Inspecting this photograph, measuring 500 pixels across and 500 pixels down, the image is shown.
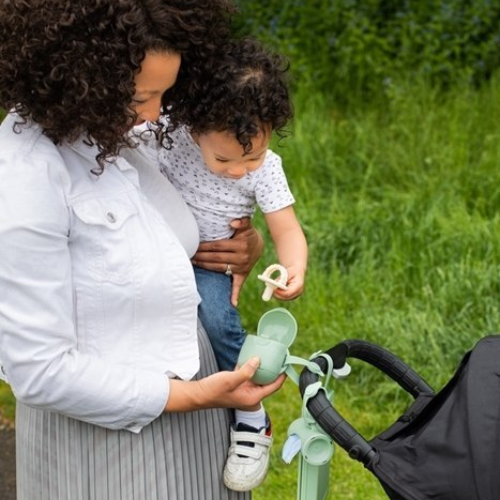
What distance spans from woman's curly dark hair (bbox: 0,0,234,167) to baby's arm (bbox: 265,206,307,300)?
705 millimetres

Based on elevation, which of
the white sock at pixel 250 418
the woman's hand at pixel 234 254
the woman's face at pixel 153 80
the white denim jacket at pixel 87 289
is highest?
the woman's face at pixel 153 80

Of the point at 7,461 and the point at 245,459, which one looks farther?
the point at 7,461

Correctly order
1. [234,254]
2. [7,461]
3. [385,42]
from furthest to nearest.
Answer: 1. [385,42]
2. [7,461]
3. [234,254]

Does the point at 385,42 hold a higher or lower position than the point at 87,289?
lower

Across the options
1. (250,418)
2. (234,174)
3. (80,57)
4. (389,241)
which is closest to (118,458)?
(250,418)

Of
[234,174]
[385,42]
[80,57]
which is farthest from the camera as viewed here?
[385,42]

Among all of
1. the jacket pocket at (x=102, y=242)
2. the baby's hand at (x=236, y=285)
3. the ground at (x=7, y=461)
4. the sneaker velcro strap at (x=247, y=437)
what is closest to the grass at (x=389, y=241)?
the ground at (x=7, y=461)

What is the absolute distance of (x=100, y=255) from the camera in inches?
82.8

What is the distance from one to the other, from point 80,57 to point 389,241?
3361 millimetres

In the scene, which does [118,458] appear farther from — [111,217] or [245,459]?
[111,217]

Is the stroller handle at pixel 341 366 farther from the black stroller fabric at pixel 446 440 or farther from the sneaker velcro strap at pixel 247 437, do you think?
the sneaker velcro strap at pixel 247 437

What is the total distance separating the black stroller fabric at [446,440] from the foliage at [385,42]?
14.9 ft

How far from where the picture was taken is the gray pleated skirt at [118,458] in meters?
2.29

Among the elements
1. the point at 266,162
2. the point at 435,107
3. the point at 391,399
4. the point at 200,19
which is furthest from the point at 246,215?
the point at 435,107
